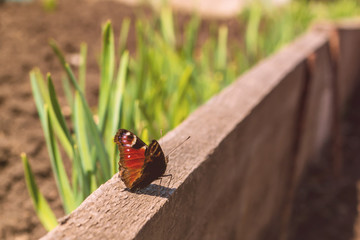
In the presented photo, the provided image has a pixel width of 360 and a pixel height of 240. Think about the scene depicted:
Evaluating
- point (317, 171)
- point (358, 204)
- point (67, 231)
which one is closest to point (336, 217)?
point (358, 204)

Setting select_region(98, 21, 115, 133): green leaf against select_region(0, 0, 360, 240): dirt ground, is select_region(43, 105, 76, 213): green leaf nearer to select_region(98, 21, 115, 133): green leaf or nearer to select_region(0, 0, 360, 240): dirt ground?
select_region(98, 21, 115, 133): green leaf

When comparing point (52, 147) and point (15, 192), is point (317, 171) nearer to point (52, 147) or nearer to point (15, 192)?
point (15, 192)

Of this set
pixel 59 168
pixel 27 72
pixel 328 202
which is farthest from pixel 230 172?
pixel 328 202

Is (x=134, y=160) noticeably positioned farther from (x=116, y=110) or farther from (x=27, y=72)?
(x=27, y=72)

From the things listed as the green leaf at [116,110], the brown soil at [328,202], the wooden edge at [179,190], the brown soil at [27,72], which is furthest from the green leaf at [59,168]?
the brown soil at [328,202]

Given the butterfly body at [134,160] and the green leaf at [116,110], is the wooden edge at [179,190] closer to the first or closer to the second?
the butterfly body at [134,160]

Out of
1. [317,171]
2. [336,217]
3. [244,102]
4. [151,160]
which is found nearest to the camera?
[151,160]
